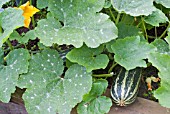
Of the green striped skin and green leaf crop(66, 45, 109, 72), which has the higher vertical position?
green leaf crop(66, 45, 109, 72)

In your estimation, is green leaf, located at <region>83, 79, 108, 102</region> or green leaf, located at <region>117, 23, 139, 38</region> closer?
green leaf, located at <region>83, 79, 108, 102</region>

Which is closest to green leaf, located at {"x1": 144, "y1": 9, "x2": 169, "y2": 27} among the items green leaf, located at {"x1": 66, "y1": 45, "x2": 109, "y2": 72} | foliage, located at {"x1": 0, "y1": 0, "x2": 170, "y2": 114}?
foliage, located at {"x1": 0, "y1": 0, "x2": 170, "y2": 114}

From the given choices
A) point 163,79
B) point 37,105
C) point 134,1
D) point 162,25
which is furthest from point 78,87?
point 162,25

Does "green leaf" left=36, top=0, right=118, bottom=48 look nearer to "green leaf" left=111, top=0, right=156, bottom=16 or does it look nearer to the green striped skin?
"green leaf" left=111, top=0, right=156, bottom=16

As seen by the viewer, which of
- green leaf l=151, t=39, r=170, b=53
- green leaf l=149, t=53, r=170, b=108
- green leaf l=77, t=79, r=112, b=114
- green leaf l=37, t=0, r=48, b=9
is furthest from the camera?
green leaf l=37, t=0, r=48, b=9

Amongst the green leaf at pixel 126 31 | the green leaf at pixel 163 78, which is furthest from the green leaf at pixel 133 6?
the green leaf at pixel 163 78

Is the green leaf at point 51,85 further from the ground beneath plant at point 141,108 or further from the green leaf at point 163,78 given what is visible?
the green leaf at point 163,78

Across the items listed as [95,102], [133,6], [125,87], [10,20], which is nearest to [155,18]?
[133,6]
